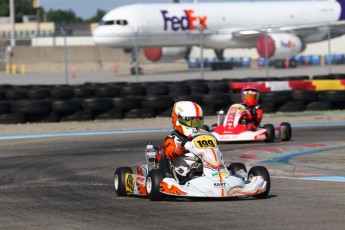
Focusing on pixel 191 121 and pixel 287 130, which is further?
pixel 287 130

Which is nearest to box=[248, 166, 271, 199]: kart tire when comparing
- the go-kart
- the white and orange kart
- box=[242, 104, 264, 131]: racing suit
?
the white and orange kart

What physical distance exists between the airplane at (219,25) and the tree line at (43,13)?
10643 centimetres

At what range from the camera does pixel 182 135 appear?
1045 centimetres

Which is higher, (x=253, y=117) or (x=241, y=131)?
(x=253, y=117)

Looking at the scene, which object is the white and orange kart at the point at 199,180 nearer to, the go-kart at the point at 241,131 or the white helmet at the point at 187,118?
the white helmet at the point at 187,118

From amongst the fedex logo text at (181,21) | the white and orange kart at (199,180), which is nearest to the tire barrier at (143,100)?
the white and orange kart at (199,180)

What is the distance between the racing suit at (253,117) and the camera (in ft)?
54.7

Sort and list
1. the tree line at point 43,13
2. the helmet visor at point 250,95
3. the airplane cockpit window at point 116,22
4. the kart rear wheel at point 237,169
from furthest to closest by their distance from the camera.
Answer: the tree line at point 43,13, the airplane cockpit window at point 116,22, the helmet visor at point 250,95, the kart rear wheel at point 237,169

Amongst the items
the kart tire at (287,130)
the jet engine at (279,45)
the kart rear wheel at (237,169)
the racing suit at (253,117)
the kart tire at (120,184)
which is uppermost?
the kart rear wheel at (237,169)

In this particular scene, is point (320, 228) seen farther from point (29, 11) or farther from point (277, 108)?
point (29, 11)

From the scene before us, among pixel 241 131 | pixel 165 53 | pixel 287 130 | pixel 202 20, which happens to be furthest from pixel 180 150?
pixel 165 53

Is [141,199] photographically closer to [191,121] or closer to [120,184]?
[120,184]

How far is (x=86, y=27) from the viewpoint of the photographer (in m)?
104

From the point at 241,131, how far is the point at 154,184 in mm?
6862
